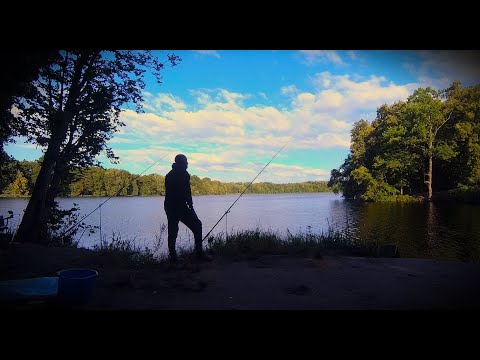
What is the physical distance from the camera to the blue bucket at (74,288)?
2.93 metres

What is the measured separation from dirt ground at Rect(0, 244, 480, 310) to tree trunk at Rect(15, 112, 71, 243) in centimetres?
182

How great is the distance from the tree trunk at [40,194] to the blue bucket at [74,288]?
535cm

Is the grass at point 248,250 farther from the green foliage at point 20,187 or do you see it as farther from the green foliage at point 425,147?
the green foliage at point 425,147

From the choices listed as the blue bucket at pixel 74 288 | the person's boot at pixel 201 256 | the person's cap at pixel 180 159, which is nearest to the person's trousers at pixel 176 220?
the person's boot at pixel 201 256

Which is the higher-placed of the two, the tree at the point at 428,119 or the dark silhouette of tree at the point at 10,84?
the tree at the point at 428,119

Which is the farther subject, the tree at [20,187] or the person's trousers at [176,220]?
the tree at [20,187]

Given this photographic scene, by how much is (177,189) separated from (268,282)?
7.19 feet

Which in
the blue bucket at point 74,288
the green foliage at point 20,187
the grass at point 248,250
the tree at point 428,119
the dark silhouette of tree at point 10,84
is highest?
the tree at point 428,119

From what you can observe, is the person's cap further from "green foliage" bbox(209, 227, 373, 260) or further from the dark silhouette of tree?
the dark silhouette of tree

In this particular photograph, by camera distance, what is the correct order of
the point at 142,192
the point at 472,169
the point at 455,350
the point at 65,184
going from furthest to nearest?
1. the point at 142,192
2. the point at 472,169
3. the point at 65,184
4. the point at 455,350

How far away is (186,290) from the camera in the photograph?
3707 millimetres
